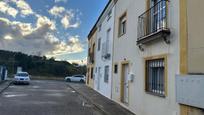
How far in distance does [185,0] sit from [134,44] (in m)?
4.59

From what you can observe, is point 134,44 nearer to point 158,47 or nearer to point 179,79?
point 158,47

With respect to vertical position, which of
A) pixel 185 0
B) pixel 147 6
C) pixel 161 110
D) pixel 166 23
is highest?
pixel 147 6

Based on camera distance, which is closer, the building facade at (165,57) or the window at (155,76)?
the building facade at (165,57)

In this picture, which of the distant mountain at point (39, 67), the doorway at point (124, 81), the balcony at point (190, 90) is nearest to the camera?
the balcony at point (190, 90)

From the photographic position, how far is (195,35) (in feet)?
22.2

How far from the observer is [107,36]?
62.7ft

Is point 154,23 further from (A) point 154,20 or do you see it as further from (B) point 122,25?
(B) point 122,25

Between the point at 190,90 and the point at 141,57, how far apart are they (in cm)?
395

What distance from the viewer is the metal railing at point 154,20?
8316 millimetres

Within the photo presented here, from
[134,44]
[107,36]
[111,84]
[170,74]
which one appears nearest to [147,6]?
[134,44]

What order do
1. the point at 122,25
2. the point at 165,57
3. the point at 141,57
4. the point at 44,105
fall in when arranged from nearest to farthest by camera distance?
the point at 165,57, the point at 141,57, the point at 44,105, the point at 122,25

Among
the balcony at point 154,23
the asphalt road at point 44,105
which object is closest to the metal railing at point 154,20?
the balcony at point 154,23

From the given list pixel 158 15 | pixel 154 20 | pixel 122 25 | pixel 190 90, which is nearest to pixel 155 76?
pixel 154 20

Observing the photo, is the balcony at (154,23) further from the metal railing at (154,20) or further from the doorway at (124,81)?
the doorway at (124,81)
